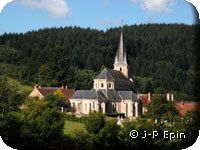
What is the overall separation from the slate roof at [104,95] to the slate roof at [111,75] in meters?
1.54

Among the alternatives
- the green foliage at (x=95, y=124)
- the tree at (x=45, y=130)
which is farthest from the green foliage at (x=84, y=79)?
the green foliage at (x=95, y=124)

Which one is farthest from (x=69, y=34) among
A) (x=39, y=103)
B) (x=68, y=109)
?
(x=39, y=103)

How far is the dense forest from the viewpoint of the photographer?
1892 inches

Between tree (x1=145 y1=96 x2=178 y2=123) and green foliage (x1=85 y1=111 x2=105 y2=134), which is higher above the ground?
tree (x1=145 y1=96 x2=178 y2=123)

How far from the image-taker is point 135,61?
61.2m

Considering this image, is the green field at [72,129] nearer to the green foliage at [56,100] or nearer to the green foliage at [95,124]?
the green foliage at [95,124]

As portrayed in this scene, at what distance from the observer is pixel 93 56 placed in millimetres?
56812

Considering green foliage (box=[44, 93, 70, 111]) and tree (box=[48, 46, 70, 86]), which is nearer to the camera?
green foliage (box=[44, 93, 70, 111])

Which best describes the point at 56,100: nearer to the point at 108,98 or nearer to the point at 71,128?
the point at 108,98

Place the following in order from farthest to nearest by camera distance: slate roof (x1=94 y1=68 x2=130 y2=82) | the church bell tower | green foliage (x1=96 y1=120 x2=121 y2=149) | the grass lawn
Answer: the church bell tower
slate roof (x1=94 y1=68 x2=130 y2=82)
the grass lawn
green foliage (x1=96 y1=120 x2=121 y2=149)

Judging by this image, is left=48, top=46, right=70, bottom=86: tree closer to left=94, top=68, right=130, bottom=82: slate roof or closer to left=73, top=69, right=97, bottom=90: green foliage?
left=73, top=69, right=97, bottom=90: green foliage

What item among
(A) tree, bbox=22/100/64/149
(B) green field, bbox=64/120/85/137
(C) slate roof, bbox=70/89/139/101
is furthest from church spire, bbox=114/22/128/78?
(A) tree, bbox=22/100/64/149

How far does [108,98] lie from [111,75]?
3.77 metres

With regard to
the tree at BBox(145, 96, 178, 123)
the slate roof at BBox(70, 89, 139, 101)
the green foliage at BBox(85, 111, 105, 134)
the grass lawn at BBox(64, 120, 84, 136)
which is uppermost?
the slate roof at BBox(70, 89, 139, 101)
